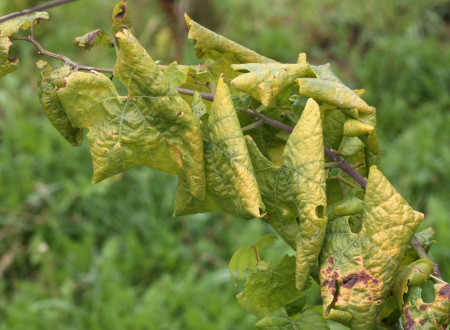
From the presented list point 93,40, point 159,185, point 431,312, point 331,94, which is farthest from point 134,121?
point 159,185

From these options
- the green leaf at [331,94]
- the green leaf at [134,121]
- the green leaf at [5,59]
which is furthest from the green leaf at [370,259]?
the green leaf at [5,59]

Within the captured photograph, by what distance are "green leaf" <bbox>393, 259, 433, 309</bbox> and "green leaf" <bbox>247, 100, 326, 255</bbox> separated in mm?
138

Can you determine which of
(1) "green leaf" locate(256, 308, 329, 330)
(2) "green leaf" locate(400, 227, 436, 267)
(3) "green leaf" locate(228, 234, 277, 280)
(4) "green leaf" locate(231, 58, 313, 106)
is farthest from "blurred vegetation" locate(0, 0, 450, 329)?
(4) "green leaf" locate(231, 58, 313, 106)

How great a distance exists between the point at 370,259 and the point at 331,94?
259 mm

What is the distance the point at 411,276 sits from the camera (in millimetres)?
935

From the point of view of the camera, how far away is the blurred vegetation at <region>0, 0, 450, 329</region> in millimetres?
2846

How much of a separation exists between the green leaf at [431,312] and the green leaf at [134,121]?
1.21 ft

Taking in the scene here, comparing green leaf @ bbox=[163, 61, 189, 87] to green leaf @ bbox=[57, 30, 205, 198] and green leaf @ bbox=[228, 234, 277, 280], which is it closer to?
green leaf @ bbox=[57, 30, 205, 198]

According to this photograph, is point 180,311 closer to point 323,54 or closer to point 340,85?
point 340,85

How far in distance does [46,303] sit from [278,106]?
2.05 meters

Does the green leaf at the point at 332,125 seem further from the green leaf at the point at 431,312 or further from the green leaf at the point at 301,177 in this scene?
the green leaf at the point at 431,312

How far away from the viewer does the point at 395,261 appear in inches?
37.0

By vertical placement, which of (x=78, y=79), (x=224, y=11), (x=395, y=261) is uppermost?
(x=78, y=79)

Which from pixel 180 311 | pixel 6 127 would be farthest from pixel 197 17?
pixel 180 311
